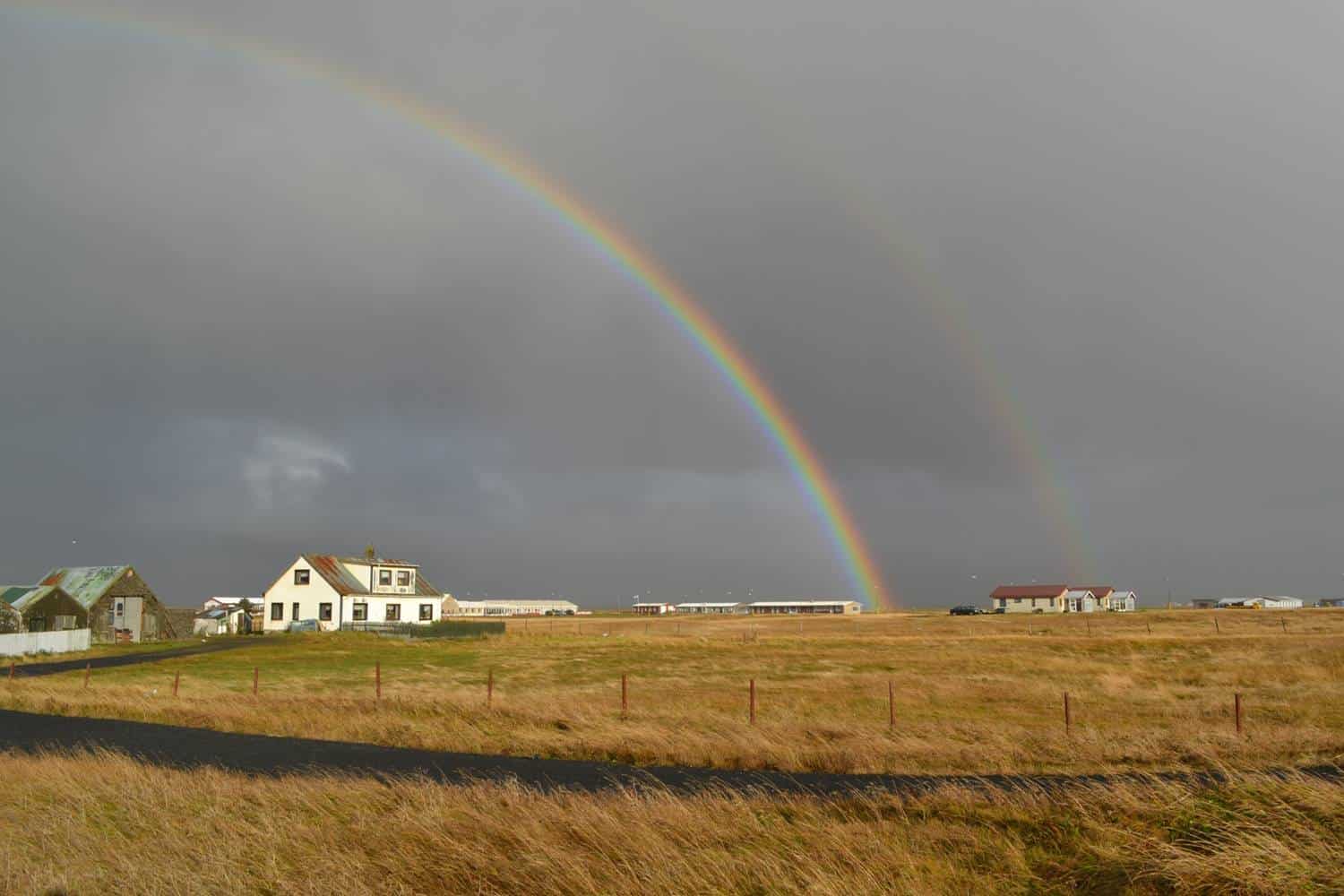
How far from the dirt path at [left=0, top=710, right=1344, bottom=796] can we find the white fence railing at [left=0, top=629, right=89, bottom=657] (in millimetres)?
50962

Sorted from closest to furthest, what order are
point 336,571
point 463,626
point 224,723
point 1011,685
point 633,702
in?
point 224,723 < point 633,702 < point 1011,685 < point 463,626 < point 336,571

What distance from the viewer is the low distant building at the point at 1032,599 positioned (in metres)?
187

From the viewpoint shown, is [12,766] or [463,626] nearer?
[12,766]

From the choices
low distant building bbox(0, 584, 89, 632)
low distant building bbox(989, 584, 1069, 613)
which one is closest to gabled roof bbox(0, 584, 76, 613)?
low distant building bbox(0, 584, 89, 632)

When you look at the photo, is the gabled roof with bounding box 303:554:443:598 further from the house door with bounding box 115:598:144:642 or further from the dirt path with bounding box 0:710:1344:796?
the dirt path with bounding box 0:710:1344:796

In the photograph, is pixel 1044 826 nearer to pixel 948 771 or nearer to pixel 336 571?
pixel 948 771

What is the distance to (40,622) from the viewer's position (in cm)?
8206

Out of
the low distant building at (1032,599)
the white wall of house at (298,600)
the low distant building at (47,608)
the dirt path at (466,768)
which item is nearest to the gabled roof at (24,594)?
the low distant building at (47,608)

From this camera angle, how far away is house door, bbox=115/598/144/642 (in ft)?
295

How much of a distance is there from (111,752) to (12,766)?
233 centimetres

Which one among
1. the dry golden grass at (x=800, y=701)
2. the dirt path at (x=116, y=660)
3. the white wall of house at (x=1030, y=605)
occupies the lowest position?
the white wall of house at (x=1030, y=605)

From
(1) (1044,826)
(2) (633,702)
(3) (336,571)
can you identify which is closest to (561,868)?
(1) (1044,826)

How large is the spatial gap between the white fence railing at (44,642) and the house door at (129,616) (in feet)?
31.3

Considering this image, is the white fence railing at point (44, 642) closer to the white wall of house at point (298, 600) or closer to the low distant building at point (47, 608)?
the low distant building at point (47, 608)
